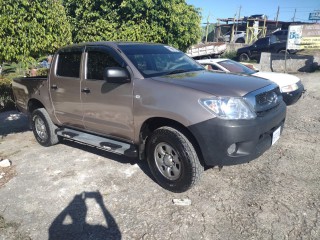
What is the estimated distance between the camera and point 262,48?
19.7 m

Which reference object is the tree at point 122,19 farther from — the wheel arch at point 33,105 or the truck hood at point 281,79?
the truck hood at point 281,79

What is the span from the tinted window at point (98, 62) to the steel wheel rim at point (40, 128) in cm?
177

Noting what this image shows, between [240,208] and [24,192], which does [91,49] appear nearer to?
[24,192]

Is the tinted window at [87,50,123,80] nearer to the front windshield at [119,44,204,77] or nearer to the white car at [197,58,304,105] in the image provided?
the front windshield at [119,44,204,77]

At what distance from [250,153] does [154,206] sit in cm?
126

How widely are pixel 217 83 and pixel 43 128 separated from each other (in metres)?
3.62

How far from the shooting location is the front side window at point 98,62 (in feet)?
14.0

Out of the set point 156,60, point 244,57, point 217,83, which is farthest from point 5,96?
point 244,57

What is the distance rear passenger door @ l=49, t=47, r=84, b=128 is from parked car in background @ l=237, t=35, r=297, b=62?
1640 cm

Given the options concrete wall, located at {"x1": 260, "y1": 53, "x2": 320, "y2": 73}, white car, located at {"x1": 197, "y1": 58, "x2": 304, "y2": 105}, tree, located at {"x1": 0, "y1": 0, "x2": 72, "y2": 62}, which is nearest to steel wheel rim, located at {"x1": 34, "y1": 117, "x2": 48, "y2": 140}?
tree, located at {"x1": 0, "y1": 0, "x2": 72, "y2": 62}

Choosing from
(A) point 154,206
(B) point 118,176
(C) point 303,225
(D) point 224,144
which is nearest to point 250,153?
(D) point 224,144

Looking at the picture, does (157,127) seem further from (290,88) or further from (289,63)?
(289,63)

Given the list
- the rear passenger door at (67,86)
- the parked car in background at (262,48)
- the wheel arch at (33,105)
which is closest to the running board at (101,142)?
the rear passenger door at (67,86)

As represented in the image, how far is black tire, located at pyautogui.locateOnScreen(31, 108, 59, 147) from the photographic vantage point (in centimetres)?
544
